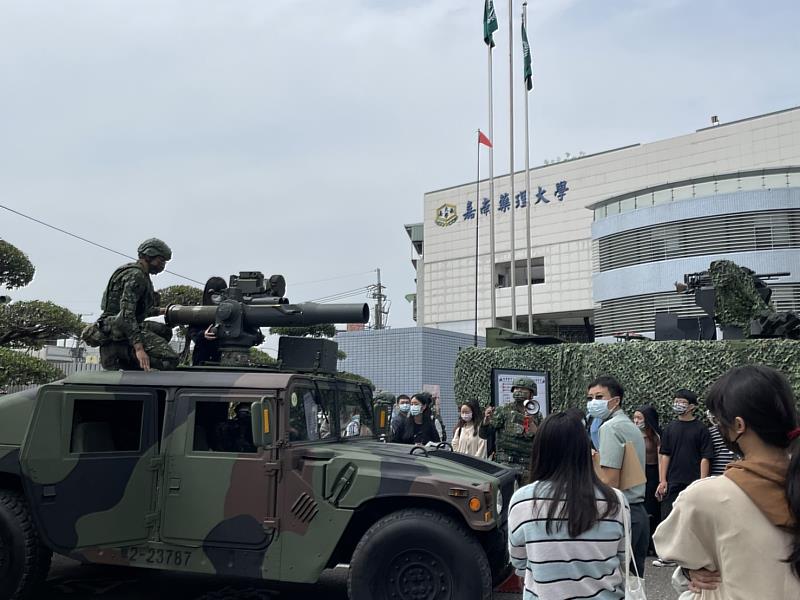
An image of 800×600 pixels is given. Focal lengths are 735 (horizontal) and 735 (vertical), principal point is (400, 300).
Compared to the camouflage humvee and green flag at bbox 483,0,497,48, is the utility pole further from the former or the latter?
the camouflage humvee

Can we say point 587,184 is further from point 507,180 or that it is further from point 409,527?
point 409,527

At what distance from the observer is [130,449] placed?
16.7ft

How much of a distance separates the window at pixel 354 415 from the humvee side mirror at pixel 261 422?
3.03 feet

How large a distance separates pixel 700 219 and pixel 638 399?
16329 mm

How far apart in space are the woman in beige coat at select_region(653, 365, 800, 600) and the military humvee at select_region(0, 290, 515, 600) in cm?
270

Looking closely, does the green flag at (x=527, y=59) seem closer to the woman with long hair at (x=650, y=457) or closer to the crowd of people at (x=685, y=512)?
the woman with long hair at (x=650, y=457)

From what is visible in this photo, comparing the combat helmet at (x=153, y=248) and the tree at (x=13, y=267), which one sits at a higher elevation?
the tree at (x=13, y=267)

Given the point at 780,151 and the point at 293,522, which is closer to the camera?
the point at 293,522

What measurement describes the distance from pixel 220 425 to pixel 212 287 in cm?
181

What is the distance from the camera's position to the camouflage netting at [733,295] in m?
11.5

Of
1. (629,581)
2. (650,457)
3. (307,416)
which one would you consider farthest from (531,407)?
(629,581)

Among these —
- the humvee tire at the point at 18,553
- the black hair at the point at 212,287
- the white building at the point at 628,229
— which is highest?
the white building at the point at 628,229

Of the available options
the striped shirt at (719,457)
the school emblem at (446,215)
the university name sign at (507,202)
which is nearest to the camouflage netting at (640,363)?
the striped shirt at (719,457)

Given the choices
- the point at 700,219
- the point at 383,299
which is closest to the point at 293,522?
the point at 700,219
